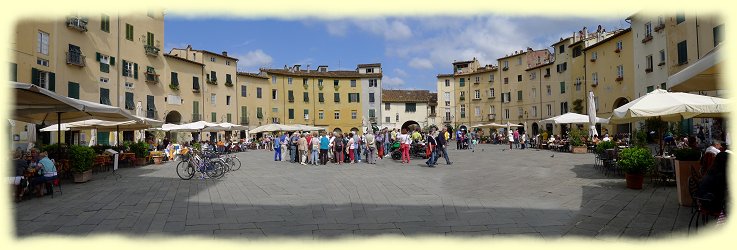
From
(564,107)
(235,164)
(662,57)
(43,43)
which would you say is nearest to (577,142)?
(662,57)

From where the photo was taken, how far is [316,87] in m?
59.1

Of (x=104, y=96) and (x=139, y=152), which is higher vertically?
(x=104, y=96)

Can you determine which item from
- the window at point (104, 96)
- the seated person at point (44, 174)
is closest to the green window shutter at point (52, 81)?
the window at point (104, 96)

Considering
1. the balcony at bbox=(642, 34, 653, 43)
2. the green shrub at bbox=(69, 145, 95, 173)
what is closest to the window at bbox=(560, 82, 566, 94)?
the balcony at bbox=(642, 34, 653, 43)

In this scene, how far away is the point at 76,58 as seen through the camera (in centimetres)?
2720

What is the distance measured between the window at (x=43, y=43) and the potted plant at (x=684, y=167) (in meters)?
28.4

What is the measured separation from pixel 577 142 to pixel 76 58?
28.7 m

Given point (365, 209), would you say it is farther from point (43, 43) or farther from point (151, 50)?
point (151, 50)

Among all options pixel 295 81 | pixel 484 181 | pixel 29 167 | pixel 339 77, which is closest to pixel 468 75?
pixel 339 77

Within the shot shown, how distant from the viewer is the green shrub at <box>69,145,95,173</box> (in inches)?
464

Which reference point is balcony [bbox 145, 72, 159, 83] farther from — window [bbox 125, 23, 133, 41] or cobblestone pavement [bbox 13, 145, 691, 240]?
cobblestone pavement [bbox 13, 145, 691, 240]

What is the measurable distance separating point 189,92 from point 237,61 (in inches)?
344

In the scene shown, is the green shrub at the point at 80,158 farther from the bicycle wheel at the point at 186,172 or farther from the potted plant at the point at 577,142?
the potted plant at the point at 577,142

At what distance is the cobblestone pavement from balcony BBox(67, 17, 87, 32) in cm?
Answer: 1959
